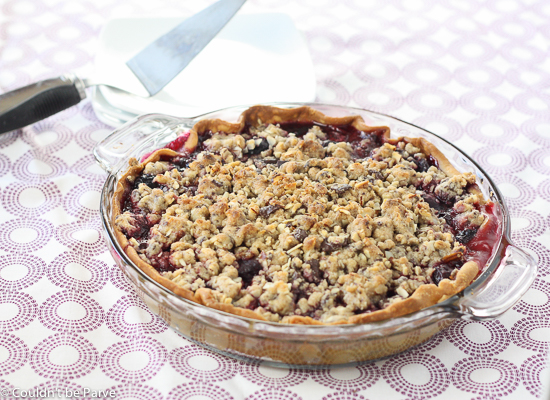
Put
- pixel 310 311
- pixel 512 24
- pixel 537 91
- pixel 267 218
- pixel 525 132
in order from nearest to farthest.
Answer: pixel 310 311 < pixel 267 218 < pixel 525 132 < pixel 537 91 < pixel 512 24

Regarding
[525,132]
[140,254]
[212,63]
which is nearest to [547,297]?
[525,132]

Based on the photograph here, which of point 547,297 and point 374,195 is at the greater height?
point 374,195

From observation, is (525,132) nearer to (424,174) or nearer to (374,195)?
(424,174)

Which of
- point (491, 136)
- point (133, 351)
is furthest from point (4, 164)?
point (491, 136)

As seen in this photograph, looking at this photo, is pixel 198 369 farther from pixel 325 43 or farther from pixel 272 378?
pixel 325 43

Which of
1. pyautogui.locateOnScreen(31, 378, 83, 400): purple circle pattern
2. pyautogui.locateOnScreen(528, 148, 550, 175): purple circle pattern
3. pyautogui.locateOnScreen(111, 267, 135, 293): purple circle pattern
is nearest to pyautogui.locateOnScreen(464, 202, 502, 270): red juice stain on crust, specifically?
pyautogui.locateOnScreen(528, 148, 550, 175): purple circle pattern

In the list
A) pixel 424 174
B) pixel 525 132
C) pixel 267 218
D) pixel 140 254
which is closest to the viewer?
pixel 140 254
